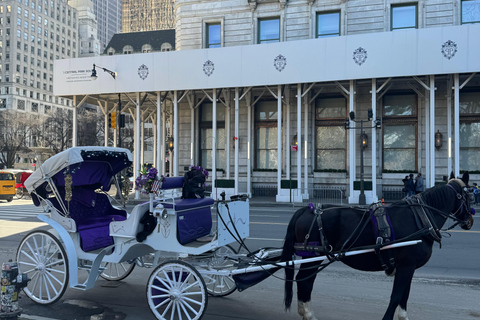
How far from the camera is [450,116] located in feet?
77.1

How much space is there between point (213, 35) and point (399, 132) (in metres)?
14.4

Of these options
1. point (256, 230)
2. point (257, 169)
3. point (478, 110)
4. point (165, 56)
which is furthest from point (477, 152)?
point (165, 56)

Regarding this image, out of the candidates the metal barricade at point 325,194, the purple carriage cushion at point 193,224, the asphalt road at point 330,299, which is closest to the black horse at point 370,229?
the asphalt road at point 330,299

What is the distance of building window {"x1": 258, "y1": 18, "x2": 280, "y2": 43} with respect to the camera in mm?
28406

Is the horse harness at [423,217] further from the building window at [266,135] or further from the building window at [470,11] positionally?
the building window at [470,11]

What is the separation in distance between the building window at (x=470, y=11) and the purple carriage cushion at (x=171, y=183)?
24485mm

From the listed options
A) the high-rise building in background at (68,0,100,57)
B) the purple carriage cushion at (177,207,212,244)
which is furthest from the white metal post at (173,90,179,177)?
the high-rise building in background at (68,0,100,57)

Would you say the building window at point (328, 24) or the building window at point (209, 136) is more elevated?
the building window at point (328, 24)

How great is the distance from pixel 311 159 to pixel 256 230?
14.6 m

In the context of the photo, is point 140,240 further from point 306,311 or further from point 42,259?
point 306,311

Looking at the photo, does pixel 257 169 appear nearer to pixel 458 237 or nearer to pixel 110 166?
pixel 458 237

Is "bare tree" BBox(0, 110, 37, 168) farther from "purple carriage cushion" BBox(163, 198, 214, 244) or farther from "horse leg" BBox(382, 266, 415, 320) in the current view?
"horse leg" BBox(382, 266, 415, 320)

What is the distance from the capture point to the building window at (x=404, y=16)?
25750 mm

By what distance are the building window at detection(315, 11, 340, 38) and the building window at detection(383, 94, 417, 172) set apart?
214 inches
